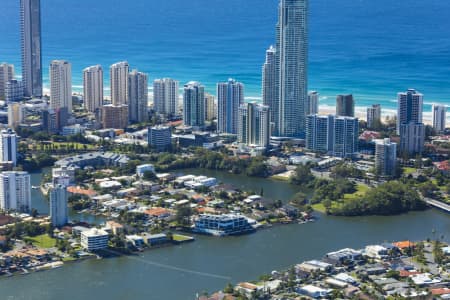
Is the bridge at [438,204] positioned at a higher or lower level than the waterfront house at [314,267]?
higher

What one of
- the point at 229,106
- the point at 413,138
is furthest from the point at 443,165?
the point at 229,106

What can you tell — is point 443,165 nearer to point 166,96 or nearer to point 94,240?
point 94,240

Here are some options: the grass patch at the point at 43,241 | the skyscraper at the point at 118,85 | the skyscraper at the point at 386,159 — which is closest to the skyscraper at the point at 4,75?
the skyscraper at the point at 118,85

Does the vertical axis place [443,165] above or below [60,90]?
below

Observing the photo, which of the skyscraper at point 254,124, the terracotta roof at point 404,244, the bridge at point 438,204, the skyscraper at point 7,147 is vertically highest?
the skyscraper at point 254,124

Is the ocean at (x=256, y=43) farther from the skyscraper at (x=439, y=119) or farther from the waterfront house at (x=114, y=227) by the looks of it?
the waterfront house at (x=114, y=227)

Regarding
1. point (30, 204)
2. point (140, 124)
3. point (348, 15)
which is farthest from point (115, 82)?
point (348, 15)

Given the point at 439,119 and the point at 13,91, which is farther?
the point at 13,91
